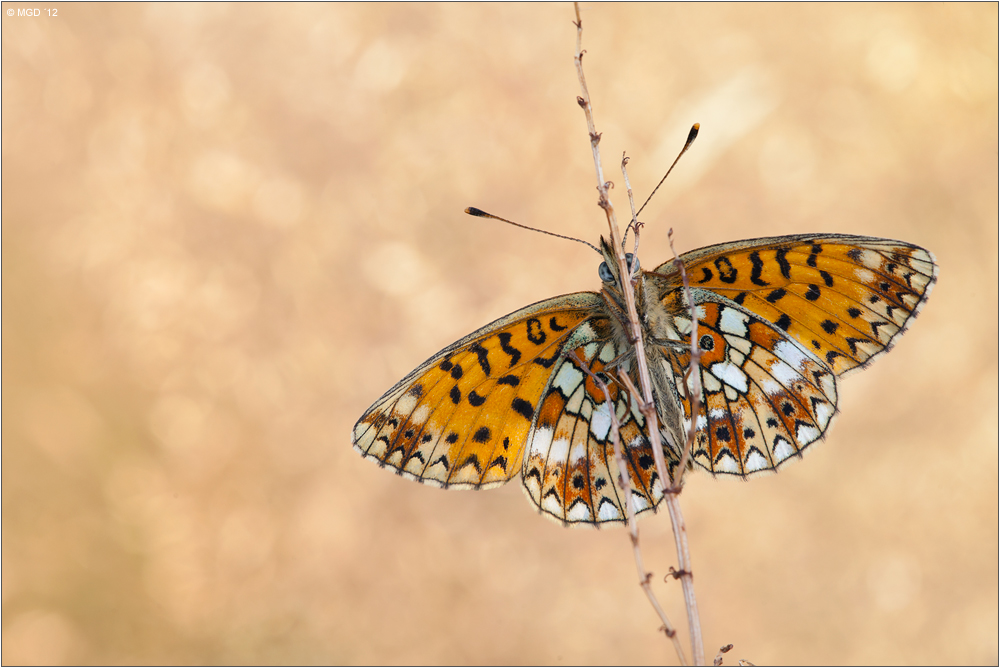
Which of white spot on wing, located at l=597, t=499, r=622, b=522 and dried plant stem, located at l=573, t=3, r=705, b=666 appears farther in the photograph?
white spot on wing, located at l=597, t=499, r=622, b=522

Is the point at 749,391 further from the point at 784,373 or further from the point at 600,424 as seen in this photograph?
the point at 600,424

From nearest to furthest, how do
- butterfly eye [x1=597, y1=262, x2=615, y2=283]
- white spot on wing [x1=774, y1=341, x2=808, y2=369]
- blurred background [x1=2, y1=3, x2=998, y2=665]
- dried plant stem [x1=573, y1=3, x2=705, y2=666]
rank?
dried plant stem [x1=573, y1=3, x2=705, y2=666] < butterfly eye [x1=597, y1=262, x2=615, y2=283] < white spot on wing [x1=774, y1=341, x2=808, y2=369] < blurred background [x1=2, y1=3, x2=998, y2=665]

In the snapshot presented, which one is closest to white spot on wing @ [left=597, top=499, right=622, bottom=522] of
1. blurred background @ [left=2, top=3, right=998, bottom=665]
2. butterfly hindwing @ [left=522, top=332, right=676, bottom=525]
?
butterfly hindwing @ [left=522, top=332, right=676, bottom=525]

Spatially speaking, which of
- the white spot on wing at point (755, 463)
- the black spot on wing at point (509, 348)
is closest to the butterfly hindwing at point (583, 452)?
the black spot on wing at point (509, 348)

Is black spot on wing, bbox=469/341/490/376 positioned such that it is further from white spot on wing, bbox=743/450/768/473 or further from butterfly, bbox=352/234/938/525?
white spot on wing, bbox=743/450/768/473

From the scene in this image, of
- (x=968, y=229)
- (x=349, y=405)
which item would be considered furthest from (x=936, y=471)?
(x=349, y=405)

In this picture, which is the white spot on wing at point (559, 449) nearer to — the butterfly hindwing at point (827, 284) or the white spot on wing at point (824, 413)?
the butterfly hindwing at point (827, 284)

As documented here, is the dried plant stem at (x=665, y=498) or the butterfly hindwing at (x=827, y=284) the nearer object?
the dried plant stem at (x=665, y=498)
